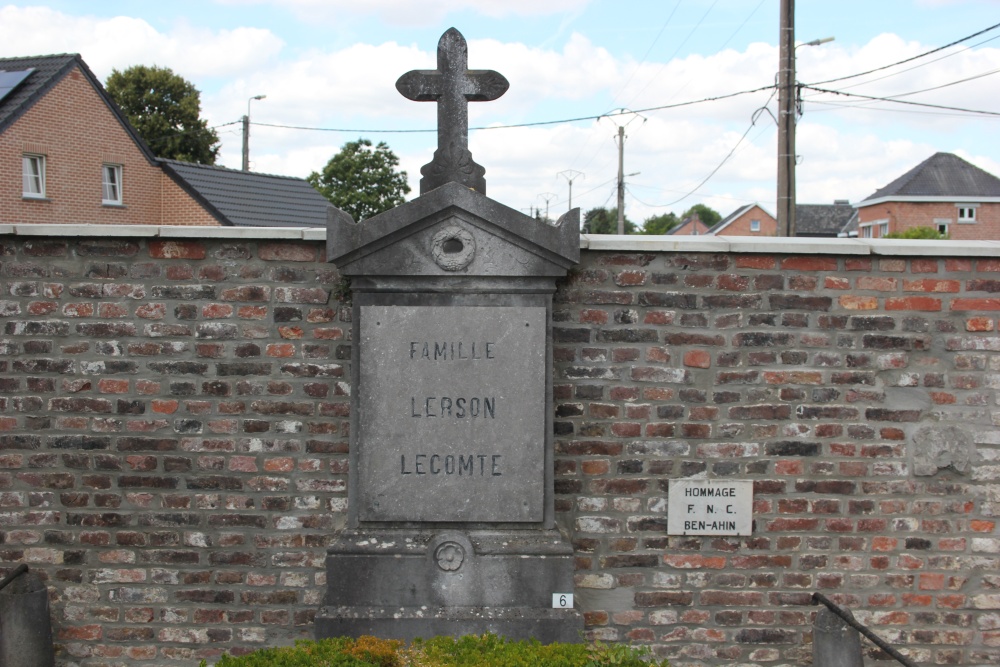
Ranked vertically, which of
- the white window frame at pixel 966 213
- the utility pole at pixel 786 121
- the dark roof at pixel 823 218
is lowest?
the utility pole at pixel 786 121

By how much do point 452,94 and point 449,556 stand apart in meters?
2.02

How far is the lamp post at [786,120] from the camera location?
13609 millimetres

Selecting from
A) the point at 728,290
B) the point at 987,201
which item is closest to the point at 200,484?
the point at 728,290

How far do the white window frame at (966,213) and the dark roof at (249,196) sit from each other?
101 feet

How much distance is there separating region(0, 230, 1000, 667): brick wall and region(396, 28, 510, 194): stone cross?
696 mm

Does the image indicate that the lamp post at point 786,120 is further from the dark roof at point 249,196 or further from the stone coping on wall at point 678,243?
the dark roof at point 249,196

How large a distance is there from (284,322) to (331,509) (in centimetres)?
91

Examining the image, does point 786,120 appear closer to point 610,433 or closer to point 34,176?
point 610,433

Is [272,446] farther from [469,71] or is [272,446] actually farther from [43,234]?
[469,71]

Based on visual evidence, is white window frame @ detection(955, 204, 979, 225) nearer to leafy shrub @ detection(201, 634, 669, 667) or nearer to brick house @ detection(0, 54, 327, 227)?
brick house @ detection(0, 54, 327, 227)

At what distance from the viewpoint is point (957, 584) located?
4539mm

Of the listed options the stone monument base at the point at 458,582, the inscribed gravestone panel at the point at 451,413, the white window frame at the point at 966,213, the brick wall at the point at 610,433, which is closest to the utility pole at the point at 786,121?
the brick wall at the point at 610,433

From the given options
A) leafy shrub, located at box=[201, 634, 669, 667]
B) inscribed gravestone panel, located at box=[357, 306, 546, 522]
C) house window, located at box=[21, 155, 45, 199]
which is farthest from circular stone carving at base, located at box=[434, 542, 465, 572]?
house window, located at box=[21, 155, 45, 199]

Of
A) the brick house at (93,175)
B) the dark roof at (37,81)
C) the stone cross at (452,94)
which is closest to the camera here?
the stone cross at (452,94)
